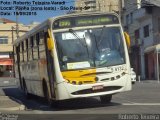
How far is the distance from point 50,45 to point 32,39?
455 centimetres

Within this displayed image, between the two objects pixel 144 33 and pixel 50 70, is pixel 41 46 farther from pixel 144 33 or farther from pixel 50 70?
pixel 144 33

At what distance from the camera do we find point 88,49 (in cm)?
1909

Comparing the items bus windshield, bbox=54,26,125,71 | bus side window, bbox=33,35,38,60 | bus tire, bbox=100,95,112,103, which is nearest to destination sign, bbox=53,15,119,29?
bus windshield, bbox=54,26,125,71

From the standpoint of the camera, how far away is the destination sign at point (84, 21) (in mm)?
19312

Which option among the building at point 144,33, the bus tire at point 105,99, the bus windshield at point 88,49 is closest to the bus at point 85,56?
the bus windshield at point 88,49

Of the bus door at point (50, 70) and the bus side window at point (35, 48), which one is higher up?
the bus side window at point (35, 48)

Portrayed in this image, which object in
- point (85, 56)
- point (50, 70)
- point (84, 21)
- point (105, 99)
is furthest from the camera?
point (105, 99)

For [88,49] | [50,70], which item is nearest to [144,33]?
[50,70]

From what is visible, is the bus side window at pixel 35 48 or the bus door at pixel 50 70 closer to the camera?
the bus door at pixel 50 70

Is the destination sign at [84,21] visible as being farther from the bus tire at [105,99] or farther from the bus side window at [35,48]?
the bus tire at [105,99]

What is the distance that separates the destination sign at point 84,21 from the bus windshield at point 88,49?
243 mm

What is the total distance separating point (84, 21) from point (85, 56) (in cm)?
135

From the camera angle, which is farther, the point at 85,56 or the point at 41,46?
the point at 41,46

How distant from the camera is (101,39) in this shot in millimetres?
19281
